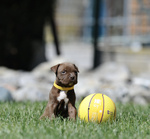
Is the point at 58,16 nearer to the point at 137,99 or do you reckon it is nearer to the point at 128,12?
the point at 128,12

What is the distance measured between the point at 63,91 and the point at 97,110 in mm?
549

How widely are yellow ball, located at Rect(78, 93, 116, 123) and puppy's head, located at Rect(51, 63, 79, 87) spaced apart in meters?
0.49

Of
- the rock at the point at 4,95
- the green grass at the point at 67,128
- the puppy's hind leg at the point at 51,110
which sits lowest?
the rock at the point at 4,95

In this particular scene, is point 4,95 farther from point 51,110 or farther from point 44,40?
point 44,40

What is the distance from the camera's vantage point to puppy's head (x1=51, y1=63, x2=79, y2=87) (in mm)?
4258

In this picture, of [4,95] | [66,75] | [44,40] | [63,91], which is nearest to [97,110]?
[63,91]

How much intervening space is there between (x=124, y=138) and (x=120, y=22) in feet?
39.0

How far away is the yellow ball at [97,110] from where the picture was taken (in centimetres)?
455

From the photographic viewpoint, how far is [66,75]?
4281 millimetres

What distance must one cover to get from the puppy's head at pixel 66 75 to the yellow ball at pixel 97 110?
19.2 inches

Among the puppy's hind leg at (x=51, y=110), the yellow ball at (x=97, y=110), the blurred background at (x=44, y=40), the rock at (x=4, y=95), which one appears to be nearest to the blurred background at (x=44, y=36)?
the blurred background at (x=44, y=40)

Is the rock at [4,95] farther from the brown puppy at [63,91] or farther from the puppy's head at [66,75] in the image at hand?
the puppy's head at [66,75]

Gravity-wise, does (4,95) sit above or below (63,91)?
below

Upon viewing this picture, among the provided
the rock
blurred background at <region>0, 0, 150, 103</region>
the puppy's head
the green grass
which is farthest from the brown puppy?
blurred background at <region>0, 0, 150, 103</region>
